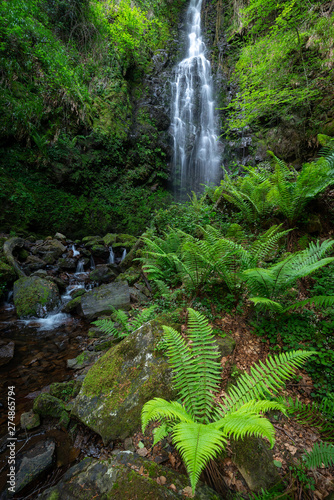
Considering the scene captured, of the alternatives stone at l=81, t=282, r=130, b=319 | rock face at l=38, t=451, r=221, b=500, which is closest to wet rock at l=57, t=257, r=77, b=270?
stone at l=81, t=282, r=130, b=319

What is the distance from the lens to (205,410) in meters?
1.51

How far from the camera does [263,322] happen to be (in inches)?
97.6

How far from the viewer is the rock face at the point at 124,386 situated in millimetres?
1930

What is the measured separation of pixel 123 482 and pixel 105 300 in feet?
12.7

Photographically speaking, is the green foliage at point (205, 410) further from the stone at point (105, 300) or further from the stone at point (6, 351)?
the stone at point (6, 351)

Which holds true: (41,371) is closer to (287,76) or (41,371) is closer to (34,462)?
(34,462)

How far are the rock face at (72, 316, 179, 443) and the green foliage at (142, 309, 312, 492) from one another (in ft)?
1.53

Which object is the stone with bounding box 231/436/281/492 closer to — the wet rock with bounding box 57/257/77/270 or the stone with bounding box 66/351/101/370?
the stone with bounding box 66/351/101/370

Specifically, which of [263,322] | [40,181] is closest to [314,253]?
[263,322]

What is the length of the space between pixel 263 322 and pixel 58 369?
3328 mm

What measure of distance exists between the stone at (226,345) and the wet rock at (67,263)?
6682 millimetres

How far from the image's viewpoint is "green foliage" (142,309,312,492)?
1.06 metres

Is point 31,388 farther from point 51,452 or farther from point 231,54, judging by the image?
point 231,54

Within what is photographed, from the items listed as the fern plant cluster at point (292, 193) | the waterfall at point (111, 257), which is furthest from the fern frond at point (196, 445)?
the waterfall at point (111, 257)
